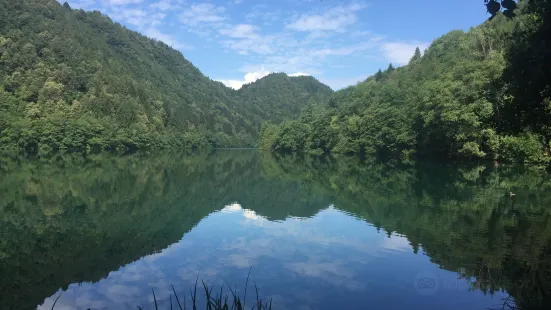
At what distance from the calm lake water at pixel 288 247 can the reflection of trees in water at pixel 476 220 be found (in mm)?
78

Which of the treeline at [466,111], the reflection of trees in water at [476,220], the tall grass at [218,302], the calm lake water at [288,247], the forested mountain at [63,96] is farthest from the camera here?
the forested mountain at [63,96]

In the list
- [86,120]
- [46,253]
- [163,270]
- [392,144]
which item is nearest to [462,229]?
[163,270]

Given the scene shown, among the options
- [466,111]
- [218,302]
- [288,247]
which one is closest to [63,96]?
[466,111]

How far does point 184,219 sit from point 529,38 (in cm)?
1742

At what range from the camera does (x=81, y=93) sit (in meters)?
113

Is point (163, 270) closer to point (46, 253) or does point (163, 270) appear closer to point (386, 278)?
point (46, 253)

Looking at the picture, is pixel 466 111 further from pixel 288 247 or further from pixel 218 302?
pixel 218 302

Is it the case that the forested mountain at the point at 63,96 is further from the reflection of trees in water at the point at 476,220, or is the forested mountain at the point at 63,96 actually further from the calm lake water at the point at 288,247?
the reflection of trees in water at the point at 476,220

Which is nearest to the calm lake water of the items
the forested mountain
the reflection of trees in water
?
the reflection of trees in water

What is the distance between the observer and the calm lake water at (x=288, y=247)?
11.2 m

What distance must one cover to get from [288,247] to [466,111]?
44517mm

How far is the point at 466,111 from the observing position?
52.8 metres

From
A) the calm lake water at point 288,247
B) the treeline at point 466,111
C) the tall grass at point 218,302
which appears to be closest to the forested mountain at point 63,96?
the treeline at point 466,111

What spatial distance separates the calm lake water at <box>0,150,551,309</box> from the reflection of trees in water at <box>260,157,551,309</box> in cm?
8
